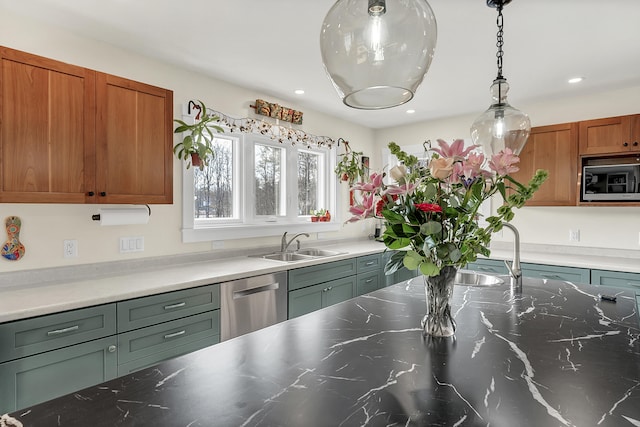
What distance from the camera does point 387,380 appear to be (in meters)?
0.93

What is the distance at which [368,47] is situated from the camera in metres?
0.92

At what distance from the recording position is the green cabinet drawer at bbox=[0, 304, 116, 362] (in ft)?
5.10

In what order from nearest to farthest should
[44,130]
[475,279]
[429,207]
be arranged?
[429,207]
[44,130]
[475,279]

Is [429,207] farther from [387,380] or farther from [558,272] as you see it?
[558,272]

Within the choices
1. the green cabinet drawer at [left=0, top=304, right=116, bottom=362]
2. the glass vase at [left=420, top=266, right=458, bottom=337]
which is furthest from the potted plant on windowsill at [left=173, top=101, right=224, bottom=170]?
the glass vase at [left=420, top=266, right=458, bottom=337]

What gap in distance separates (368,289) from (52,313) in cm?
275

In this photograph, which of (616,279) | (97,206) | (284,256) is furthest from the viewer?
(284,256)

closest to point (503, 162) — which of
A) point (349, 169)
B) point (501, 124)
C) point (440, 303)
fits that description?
point (440, 303)

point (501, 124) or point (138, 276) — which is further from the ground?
point (501, 124)

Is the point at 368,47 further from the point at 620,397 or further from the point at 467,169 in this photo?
the point at 620,397

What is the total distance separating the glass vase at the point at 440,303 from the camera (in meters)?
1.19

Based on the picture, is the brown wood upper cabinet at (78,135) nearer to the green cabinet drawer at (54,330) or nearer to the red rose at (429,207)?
the green cabinet drawer at (54,330)

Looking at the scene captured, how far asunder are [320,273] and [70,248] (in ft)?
6.05

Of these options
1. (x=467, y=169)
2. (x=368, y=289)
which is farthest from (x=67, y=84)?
(x=368, y=289)
